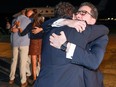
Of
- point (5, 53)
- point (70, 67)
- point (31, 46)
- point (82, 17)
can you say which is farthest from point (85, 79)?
point (5, 53)

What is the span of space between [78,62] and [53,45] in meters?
0.26

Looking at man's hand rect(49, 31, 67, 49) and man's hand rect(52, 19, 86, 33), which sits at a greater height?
man's hand rect(52, 19, 86, 33)

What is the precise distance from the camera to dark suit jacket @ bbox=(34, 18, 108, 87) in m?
2.63

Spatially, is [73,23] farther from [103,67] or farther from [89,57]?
[103,67]

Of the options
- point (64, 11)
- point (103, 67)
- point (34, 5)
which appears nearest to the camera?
point (64, 11)

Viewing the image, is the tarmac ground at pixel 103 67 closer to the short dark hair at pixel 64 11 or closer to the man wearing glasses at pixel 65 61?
the short dark hair at pixel 64 11

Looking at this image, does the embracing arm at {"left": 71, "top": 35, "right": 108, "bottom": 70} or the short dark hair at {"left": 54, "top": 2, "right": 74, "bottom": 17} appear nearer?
the embracing arm at {"left": 71, "top": 35, "right": 108, "bottom": 70}

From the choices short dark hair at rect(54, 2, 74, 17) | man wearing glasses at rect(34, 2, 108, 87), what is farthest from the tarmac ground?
man wearing glasses at rect(34, 2, 108, 87)

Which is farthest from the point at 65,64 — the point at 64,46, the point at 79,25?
the point at 79,25

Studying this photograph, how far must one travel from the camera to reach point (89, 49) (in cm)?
267

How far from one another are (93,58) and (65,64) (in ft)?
0.77

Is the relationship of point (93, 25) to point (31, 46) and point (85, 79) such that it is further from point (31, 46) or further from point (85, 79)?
point (31, 46)

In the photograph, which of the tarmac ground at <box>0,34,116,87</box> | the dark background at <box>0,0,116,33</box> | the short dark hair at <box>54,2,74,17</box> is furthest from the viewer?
the dark background at <box>0,0,116,33</box>

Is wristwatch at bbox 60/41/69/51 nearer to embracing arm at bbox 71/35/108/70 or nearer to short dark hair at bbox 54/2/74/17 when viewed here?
embracing arm at bbox 71/35/108/70
